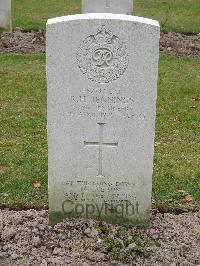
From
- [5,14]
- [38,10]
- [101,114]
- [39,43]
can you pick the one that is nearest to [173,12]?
[38,10]

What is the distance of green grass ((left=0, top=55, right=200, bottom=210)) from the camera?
5684mm

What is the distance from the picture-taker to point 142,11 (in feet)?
50.8

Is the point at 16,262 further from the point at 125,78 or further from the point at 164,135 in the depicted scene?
the point at 164,135

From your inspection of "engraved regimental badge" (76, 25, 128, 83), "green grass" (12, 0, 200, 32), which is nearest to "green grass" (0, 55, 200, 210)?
"engraved regimental badge" (76, 25, 128, 83)

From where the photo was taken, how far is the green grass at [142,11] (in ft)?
43.9

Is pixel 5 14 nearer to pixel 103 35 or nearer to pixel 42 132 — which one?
pixel 42 132

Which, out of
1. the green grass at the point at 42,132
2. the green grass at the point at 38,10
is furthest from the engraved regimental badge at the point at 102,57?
the green grass at the point at 38,10

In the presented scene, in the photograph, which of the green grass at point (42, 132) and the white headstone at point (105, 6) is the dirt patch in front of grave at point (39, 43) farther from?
the white headstone at point (105, 6)

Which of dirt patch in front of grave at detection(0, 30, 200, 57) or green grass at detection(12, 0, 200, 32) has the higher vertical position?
green grass at detection(12, 0, 200, 32)

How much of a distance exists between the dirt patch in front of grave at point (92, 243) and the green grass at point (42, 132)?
600 millimetres

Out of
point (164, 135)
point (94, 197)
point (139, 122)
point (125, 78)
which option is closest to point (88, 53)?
point (125, 78)

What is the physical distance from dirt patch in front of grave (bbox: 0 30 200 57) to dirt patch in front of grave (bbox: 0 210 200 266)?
6666 mm

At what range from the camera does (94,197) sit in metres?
4.66

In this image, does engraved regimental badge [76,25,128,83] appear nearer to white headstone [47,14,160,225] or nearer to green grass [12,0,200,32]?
white headstone [47,14,160,225]
